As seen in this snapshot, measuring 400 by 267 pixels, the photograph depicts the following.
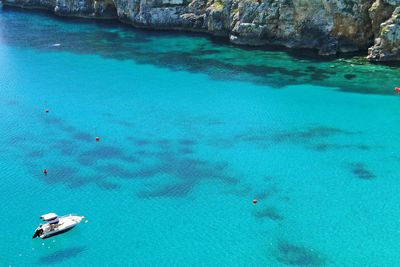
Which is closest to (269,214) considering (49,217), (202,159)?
(202,159)

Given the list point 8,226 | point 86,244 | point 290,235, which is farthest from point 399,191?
point 8,226

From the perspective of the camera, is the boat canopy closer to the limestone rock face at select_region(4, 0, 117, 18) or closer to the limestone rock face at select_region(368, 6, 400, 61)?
the limestone rock face at select_region(368, 6, 400, 61)

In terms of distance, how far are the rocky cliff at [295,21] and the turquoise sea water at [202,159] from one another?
13.0 ft

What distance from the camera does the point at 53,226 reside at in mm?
37938

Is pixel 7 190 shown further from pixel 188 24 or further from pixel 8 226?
pixel 188 24

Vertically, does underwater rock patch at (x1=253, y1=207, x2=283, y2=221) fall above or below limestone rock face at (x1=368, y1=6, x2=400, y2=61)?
below

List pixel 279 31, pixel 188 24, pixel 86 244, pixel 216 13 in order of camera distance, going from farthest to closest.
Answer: pixel 188 24, pixel 216 13, pixel 279 31, pixel 86 244

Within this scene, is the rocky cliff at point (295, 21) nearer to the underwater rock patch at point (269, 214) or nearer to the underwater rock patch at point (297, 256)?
the underwater rock patch at point (269, 214)

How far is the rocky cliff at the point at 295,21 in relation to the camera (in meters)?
70.9

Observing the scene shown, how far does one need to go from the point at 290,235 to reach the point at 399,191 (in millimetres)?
12649

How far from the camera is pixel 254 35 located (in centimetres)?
8244

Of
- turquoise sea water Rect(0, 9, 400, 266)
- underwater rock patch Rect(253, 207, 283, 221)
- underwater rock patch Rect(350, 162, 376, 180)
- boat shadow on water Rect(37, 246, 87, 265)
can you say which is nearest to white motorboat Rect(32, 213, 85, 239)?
turquoise sea water Rect(0, 9, 400, 266)

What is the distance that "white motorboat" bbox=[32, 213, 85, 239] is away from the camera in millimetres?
37469

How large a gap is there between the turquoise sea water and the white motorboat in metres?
0.61
